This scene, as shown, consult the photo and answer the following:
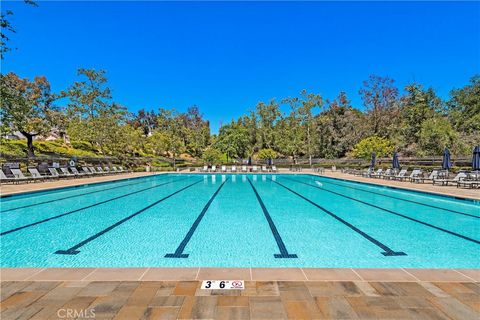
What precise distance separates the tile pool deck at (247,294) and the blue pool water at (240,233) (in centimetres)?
96

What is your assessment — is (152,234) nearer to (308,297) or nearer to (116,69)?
(308,297)

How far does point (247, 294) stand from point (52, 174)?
15.8 m

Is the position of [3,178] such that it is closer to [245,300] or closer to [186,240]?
[186,240]

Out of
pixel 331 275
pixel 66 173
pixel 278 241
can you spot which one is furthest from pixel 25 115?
pixel 331 275

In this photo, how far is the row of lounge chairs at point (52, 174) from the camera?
12505 millimetres

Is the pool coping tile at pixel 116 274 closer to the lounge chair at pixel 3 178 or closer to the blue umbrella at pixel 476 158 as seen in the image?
the lounge chair at pixel 3 178

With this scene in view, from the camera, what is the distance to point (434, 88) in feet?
108

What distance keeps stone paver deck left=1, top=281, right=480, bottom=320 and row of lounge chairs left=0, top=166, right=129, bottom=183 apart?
12.9m

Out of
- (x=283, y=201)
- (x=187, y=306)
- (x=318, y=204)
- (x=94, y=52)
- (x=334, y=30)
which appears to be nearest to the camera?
(x=187, y=306)

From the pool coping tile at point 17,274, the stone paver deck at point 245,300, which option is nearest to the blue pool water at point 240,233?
the pool coping tile at point 17,274

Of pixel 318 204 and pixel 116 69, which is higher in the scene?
pixel 116 69

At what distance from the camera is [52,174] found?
14438mm

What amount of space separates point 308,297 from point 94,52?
93.4ft

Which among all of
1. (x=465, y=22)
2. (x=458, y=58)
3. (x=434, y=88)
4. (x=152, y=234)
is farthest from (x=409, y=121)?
(x=152, y=234)
